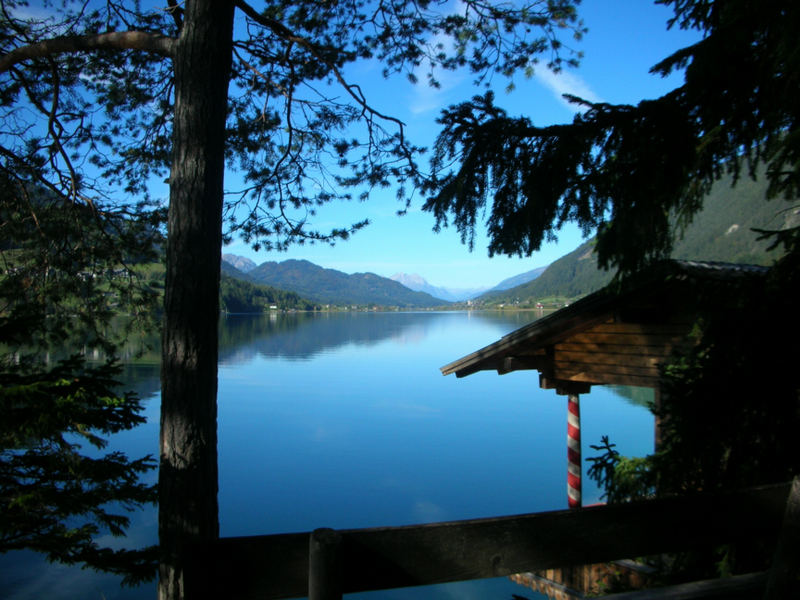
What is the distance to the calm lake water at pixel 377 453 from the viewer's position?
607 inches

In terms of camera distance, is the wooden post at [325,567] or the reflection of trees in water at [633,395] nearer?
the wooden post at [325,567]

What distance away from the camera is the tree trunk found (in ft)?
10.6

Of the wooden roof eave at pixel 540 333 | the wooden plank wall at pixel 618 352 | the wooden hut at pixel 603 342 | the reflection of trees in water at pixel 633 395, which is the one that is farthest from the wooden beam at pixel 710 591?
the reflection of trees in water at pixel 633 395

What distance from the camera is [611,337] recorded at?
6.99 metres

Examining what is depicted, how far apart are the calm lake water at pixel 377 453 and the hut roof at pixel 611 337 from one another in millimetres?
6477

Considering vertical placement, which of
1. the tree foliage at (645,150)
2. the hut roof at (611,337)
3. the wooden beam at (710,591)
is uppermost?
the tree foliage at (645,150)

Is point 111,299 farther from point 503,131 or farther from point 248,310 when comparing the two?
point 248,310

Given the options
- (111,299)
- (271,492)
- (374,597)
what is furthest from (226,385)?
(111,299)

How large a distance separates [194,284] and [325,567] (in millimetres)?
2164

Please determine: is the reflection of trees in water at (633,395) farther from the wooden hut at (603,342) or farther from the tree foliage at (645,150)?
the tree foliage at (645,150)

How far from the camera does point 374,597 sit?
1294cm

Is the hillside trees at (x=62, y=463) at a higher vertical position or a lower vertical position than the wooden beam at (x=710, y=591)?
higher

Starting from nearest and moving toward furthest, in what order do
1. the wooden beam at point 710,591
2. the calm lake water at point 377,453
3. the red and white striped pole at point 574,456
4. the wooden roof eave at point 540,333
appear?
the wooden beam at point 710,591, the wooden roof eave at point 540,333, the red and white striped pole at point 574,456, the calm lake water at point 377,453

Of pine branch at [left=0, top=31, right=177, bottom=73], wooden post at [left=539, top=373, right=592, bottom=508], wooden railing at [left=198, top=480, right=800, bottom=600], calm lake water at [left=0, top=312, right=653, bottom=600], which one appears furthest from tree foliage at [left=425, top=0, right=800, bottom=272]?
calm lake water at [left=0, top=312, right=653, bottom=600]
